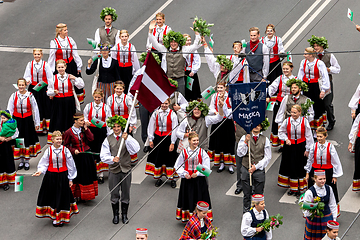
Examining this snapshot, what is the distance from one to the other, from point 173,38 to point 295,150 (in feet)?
13.4

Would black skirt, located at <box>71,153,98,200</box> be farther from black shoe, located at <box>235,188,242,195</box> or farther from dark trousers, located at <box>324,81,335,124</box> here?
dark trousers, located at <box>324,81,335,124</box>

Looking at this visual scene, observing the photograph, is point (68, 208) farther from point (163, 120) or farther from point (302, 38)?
point (302, 38)

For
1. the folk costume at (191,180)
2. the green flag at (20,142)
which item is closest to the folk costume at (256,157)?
the folk costume at (191,180)

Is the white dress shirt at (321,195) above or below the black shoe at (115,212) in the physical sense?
above

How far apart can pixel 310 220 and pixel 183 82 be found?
222 inches

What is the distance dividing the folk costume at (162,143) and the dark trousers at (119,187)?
1439mm

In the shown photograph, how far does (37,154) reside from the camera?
63.9 feet

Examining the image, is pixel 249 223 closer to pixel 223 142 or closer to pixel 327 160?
pixel 327 160

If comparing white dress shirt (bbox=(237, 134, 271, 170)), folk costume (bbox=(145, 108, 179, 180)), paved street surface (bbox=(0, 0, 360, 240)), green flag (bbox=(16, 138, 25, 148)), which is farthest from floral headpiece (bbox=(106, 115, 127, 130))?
green flag (bbox=(16, 138, 25, 148))

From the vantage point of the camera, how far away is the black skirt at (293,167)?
17.6 meters

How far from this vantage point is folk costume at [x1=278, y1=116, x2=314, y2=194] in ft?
56.9

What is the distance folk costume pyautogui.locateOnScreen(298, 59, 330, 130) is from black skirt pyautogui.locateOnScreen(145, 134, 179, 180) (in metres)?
3.55

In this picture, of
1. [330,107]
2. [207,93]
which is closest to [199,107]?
[207,93]

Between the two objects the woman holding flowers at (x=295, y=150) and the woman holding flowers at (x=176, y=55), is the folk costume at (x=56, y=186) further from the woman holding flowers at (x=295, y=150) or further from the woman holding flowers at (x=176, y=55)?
the woman holding flowers at (x=295, y=150)
